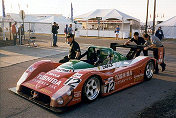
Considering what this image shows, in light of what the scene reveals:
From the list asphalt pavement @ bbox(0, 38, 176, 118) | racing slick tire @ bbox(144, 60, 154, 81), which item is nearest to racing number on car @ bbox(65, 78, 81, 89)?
asphalt pavement @ bbox(0, 38, 176, 118)

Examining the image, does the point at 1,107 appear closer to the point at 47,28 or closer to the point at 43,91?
the point at 43,91

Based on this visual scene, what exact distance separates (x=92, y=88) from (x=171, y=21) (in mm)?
26170

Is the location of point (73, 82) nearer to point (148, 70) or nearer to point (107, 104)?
point (107, 104)

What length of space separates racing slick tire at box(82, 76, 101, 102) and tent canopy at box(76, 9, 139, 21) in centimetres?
2240

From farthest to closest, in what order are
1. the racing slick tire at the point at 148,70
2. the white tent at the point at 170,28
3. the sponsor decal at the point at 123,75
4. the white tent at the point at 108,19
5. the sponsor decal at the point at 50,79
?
the white tent at the point at 108,19 < the white tent at the point at 170,28 < the racing slick tire at the point at 148,70 < the sponsor decal at the point at 123,75 < the sponsor decal at the point at 50,79

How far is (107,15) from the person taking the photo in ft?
94.3

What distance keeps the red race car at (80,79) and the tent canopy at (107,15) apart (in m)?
20.9

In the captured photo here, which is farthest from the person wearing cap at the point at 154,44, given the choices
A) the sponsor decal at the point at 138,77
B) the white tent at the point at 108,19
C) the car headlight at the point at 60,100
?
the white tent at the point at 108,19

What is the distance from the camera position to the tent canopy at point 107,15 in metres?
27.5

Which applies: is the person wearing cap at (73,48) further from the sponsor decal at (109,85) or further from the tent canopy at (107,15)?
the tent canopy at (107,15)

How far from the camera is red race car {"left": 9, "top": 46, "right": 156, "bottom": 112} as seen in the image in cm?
451

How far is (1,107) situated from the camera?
465 cm

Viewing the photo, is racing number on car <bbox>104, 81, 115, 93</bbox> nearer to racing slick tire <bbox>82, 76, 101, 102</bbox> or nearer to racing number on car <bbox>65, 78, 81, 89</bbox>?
racing slick tire <bbox>82, 76, 101, 102</bbox>

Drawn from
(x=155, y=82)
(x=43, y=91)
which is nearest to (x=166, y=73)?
(x=155, y=82)
